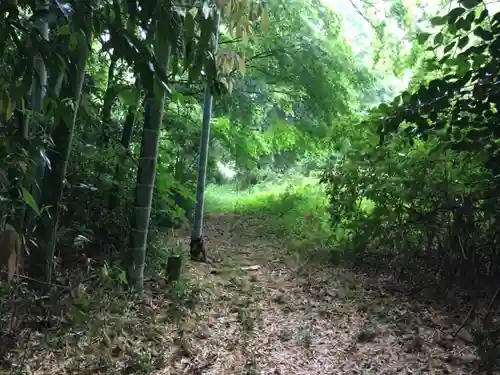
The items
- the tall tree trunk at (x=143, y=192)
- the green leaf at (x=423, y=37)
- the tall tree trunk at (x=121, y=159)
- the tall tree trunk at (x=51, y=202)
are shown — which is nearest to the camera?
the green leaf at (x=423, y=37)

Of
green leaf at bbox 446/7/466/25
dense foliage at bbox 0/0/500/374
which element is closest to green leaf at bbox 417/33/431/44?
dense foliage at bbox 0/0/500/374

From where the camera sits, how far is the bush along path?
288 cm

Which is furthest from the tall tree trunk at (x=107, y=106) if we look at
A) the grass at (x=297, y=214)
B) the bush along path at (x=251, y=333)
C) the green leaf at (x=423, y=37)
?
the green leaf at (x=423, y=37)

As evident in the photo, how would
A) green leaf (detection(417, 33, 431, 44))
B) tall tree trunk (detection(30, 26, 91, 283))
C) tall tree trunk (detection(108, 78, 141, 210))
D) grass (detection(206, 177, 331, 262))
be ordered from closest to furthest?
green leaf (detection(417, 33, 431, 44)), tall tree trunk (detection(30, 26, 91, 283)), tall tree trunk (detection(108, 78, 141, 210)), grass (detection(206, 177, 331, 262))

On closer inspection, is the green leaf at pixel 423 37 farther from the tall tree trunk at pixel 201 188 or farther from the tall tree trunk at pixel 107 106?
the tall tree trunk at pixel 201 188

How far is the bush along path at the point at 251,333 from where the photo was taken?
288 centimetres

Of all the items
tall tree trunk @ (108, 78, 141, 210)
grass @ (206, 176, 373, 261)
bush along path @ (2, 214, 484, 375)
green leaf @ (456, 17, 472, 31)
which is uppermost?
green leaf @ (456, 17, 472, 31)

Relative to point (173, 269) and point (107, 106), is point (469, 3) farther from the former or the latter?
point (107, 106)

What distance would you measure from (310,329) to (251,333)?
16.9 inches

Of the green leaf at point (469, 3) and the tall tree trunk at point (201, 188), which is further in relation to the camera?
the tall tree trunk at point (201, 188)

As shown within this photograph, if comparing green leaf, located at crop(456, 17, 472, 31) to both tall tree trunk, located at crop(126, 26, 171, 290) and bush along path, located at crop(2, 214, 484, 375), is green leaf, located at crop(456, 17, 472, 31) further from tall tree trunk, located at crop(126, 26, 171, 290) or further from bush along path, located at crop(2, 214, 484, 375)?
tall tree trunk, located at crop(126, 26, 171, 290)

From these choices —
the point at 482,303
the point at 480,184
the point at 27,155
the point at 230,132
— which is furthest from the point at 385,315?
the point at 230,132

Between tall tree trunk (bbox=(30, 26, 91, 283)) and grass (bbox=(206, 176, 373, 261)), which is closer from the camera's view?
tall tree trunk (bbox=(30, 26, 91, 283))

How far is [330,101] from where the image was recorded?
21.2 feet
